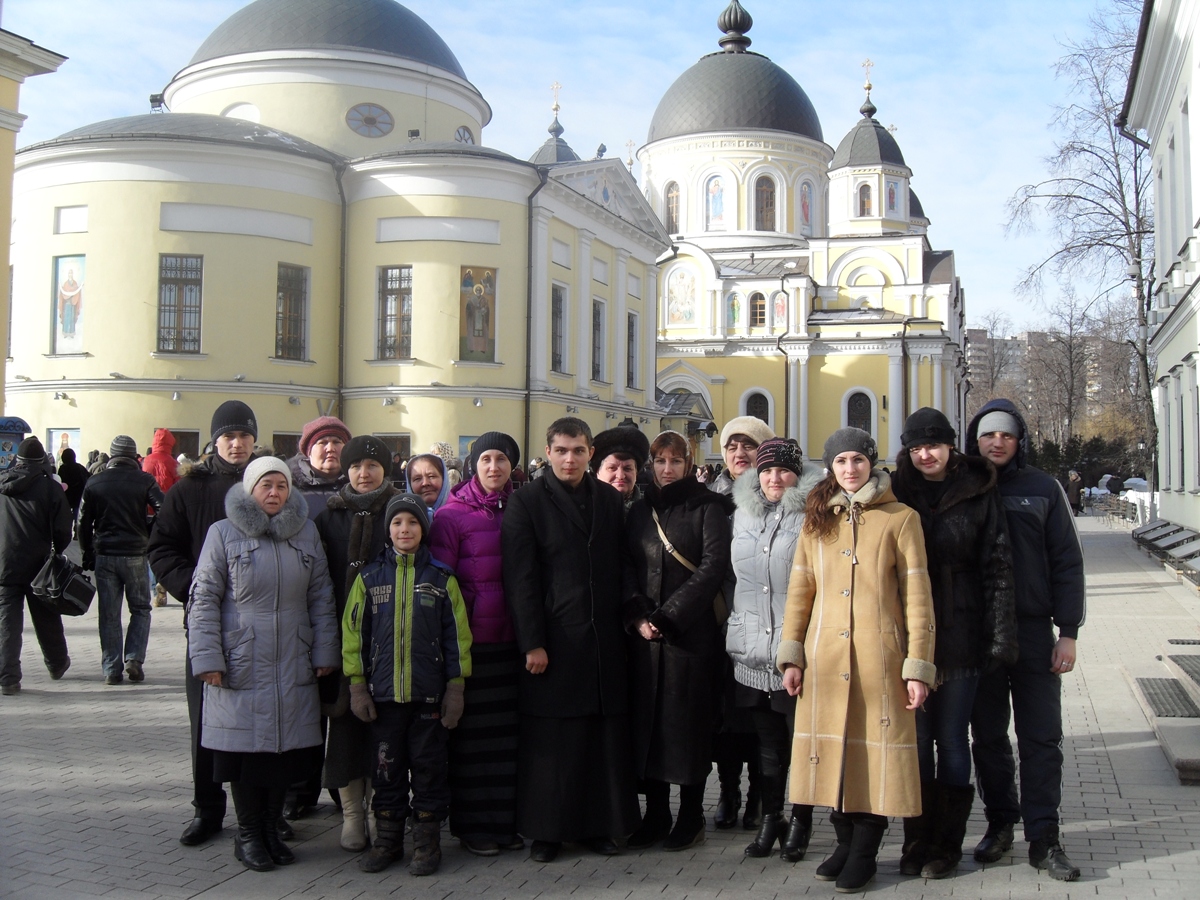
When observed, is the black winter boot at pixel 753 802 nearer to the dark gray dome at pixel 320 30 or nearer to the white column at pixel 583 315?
the white column at pixel 583 315

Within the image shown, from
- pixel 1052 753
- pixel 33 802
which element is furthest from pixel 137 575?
pixel 1052 753

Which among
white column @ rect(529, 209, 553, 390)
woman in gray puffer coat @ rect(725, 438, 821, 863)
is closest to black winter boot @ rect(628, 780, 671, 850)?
woman in gray puffer coat @ rect(725, 438, 821, 863)

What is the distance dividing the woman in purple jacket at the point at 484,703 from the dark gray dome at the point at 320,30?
79.7 feet

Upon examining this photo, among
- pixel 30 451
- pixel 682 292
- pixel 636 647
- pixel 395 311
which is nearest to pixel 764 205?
pixel 682 292

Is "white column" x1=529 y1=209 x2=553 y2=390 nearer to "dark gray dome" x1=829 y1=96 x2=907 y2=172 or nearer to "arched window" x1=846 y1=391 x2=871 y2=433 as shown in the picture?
"arched window" x1=846 y1=391 x2=871 y2=433

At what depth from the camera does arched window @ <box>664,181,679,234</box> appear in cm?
5447

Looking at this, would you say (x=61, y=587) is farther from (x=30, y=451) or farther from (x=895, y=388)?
(x=895, y=388)

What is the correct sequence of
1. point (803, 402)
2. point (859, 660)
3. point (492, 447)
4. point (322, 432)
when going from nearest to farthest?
point (859, 660) → point (492, 447) → point (322, 432) → point (803, 402)

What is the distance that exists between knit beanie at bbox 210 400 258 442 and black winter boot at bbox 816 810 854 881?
341cm

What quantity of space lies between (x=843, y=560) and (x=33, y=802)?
14.2 ft

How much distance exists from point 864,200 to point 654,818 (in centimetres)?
5178

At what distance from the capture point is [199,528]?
5.71 meters

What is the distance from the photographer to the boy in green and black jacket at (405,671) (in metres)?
5.02

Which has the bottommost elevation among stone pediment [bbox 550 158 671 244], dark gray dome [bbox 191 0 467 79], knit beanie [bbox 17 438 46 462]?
knit beanie [bbox 17 438 46 462]
